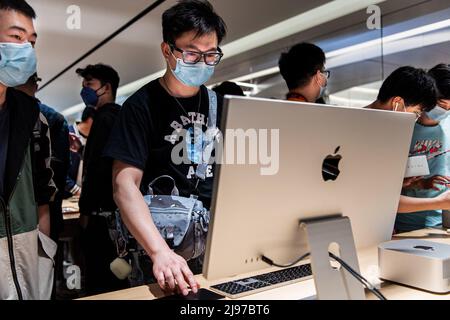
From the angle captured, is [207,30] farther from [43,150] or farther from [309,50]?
[309,50]

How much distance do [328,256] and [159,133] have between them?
70cm

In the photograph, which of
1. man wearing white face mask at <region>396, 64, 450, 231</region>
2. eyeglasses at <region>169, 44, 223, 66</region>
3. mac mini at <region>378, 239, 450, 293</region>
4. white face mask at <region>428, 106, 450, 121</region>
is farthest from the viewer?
white face mask at <region>428, 106, 450, 121</region>

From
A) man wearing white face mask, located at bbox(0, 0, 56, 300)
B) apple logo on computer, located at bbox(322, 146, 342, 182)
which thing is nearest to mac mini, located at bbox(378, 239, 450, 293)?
apple logo on computer, located at bbox(322, 146, 342, 182)

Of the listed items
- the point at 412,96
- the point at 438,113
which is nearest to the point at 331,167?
the point at 412,96

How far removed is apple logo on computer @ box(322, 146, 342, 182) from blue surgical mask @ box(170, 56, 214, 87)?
645mm

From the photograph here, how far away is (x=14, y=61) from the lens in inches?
52.7

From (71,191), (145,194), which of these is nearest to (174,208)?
(145,194)

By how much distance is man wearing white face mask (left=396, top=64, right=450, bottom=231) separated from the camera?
73.1 inches

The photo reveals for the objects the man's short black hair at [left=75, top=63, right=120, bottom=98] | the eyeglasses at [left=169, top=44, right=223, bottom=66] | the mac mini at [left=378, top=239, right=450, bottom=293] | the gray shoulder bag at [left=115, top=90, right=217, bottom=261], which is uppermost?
the man's short black hair at [left=75, top=63, right=120, bottom=98]

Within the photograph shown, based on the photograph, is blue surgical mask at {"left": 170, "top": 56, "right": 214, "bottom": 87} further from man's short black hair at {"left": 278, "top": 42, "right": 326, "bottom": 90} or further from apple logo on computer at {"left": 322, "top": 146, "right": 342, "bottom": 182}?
man's short black hair at {"left": 278, "top": 42, "right": 326, "bottom": 90}

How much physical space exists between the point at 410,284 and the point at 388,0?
3407mm

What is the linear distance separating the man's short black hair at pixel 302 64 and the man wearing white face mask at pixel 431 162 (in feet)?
2.07

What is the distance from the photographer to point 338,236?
2.82 ft

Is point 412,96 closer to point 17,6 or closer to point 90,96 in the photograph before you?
point 17,6
